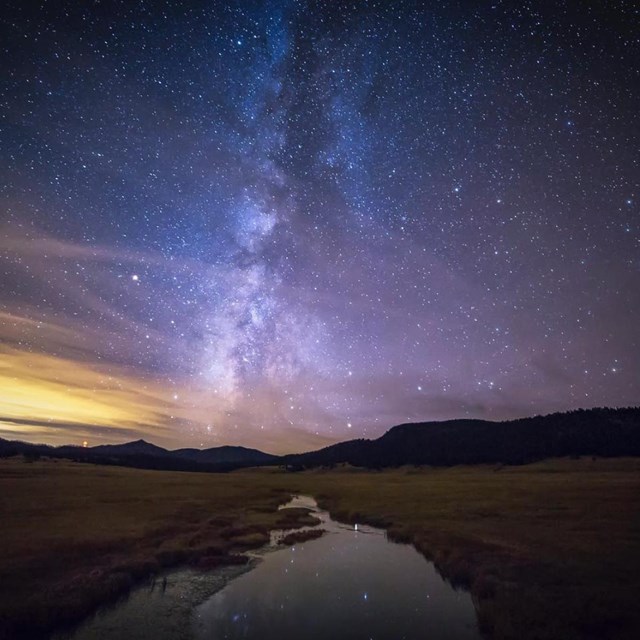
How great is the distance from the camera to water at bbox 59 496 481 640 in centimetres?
1764

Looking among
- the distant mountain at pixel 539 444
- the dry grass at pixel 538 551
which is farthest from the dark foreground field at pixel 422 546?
the distant mountain at pixel 539 444

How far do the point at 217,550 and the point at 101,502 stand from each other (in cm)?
2351

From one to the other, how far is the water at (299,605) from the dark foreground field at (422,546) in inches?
Result: 59.2

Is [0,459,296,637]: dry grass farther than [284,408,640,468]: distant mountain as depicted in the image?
No

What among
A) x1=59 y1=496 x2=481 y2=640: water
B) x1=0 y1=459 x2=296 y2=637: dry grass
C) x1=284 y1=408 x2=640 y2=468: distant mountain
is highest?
x1=284 y1=408 x2=640 y2=468: distant mountain

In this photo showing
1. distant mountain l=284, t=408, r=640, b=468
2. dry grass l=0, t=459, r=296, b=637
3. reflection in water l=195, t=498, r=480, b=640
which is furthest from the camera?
distant mountain l=284, t=408, r=640, b=468

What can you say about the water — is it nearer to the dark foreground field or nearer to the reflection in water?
the reflection in water

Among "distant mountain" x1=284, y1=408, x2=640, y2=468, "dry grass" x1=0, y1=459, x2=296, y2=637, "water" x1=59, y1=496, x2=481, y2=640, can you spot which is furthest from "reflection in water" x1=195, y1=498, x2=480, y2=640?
"distant mountain" x1=284, y1=408, x2=640, y2=468

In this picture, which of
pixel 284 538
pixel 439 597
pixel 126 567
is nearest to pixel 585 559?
pixel 439 597

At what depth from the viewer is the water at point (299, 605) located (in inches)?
695

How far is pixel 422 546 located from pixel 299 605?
15.2 m

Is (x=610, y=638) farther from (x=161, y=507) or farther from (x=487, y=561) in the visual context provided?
(x=161, y=507)

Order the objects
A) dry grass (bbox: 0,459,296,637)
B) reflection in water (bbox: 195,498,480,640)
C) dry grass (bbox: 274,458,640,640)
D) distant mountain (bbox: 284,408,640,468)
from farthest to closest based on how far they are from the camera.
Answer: distant mountain (bbox: 284,408,640,468), dry grass (bbox: 0,459,296,637), reflection in water (bbox: 195,498,480,640), dry grass (bbox: 274,458,640,640)

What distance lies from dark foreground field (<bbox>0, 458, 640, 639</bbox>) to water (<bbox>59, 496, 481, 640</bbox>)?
1504 millimetres
